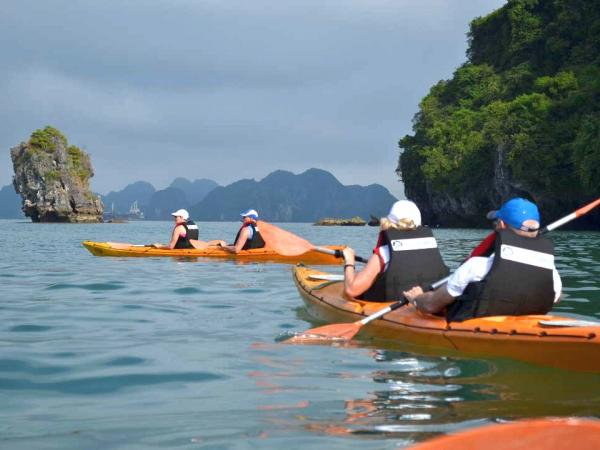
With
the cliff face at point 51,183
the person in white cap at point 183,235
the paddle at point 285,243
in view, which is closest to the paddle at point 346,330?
the paddle at point 285,243

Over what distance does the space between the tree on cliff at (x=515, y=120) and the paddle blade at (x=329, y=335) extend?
37.2m

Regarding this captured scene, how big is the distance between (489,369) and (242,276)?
887 cm

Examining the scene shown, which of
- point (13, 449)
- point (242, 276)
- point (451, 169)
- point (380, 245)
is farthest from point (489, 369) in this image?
point (451, 169)

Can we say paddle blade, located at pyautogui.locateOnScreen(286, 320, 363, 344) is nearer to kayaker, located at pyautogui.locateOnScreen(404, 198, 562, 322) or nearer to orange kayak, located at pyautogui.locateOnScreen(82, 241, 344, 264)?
kayaker, located at pyautogui.locateOnScreen(404, 198, 562, 322)

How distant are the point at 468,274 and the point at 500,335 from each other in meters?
0.60

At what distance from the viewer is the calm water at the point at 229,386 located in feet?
13.3

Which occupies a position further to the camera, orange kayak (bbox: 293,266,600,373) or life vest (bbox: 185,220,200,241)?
life vest (bbox: 185,220,200,241)

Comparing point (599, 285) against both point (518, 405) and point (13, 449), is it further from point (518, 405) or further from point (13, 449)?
point (13, 449)

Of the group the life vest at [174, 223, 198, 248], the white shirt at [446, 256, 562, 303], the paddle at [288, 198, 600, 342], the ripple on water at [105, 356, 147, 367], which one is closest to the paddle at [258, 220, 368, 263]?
the paddle at [288, 198, 600, 342]

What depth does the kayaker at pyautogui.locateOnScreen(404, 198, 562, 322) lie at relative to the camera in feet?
19.7

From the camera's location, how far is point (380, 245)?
24.5 ft

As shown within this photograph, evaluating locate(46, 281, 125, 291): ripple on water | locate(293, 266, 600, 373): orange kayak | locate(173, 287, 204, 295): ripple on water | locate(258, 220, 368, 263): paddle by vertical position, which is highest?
locate(258, 220, 368, 263): paddle

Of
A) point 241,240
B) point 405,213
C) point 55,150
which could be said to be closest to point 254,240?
point 241,240

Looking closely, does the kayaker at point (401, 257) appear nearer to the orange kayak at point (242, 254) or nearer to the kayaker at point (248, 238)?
the orange kayak at point (242, 254)
